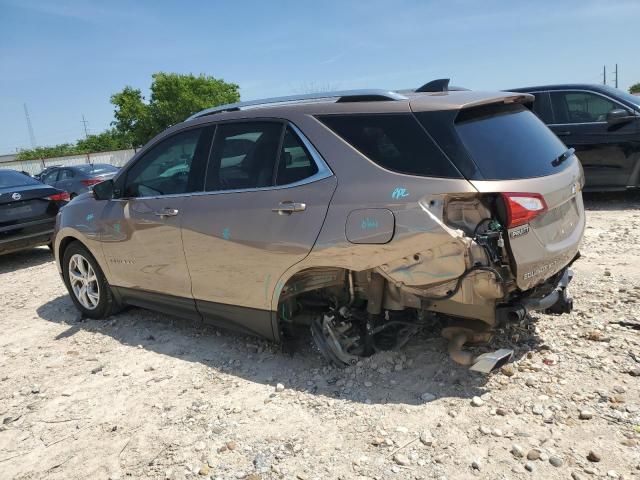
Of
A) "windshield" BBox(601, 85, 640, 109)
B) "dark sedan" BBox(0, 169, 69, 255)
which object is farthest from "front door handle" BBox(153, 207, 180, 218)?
"windshield" BBox(601, 85, 640, 109)

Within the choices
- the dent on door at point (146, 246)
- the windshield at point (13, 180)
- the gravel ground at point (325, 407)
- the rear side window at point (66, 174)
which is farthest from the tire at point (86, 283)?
the rear side window at point (66, 174)

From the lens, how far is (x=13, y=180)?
8.60m

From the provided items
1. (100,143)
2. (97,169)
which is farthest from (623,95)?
(100,143)

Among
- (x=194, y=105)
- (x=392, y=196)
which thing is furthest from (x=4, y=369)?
(x=194, y=105)

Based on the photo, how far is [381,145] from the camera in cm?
321

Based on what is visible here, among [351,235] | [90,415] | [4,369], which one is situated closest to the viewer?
[351,235]

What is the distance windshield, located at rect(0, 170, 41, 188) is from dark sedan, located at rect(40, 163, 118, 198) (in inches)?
223

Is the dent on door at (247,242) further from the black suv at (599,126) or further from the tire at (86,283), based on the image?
the black suv at (599,126)

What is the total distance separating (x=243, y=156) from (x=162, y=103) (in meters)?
47.0

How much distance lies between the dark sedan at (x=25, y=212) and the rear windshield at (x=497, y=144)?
6923mm

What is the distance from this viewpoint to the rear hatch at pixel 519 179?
9.52 ft

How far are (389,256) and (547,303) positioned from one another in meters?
1.07

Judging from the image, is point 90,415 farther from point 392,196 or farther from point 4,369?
point 392,196

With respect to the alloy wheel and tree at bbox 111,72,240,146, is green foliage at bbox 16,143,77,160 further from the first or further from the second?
the alloy wheel
